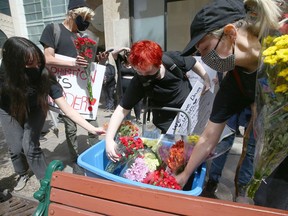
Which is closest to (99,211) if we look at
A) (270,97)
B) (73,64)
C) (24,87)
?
(270,97)

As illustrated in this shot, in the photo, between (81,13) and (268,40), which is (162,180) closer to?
(268,40)

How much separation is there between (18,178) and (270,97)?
2868mm

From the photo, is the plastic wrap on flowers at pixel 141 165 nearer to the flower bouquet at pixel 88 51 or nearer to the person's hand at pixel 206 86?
the person's hand at pixel 206 86

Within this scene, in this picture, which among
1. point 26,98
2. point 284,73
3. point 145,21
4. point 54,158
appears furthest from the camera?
point 145,21

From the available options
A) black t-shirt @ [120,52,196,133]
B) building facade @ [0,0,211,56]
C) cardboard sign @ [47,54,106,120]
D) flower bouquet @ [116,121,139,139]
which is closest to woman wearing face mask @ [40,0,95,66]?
cardboard sign @ [47,54,106,120]

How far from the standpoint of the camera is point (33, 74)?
2.18 metres

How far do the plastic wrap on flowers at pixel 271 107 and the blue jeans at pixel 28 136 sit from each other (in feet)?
6.60

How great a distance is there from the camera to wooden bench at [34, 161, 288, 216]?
88 centimetres

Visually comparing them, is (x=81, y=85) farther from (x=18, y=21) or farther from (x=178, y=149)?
(x=18, y=21)

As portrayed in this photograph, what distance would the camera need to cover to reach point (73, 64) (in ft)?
8.89

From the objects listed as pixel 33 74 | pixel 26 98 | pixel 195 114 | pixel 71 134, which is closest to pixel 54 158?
pixel 71 134

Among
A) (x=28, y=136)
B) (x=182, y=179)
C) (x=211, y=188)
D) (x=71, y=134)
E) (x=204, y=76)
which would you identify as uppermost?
(x=204, y=76)

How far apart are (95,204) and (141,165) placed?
1.82 ft

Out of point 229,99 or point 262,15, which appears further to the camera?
point 229,99
